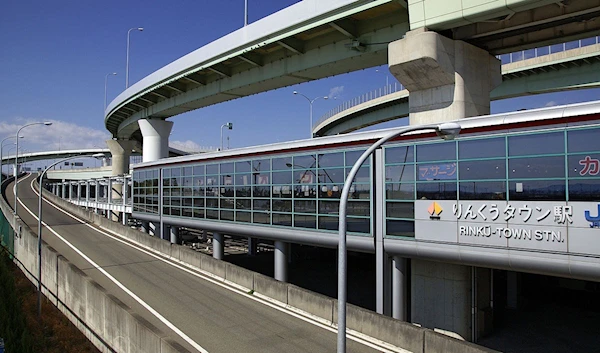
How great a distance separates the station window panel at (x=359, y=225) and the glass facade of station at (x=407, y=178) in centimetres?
4

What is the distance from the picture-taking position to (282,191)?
2206 centimetres

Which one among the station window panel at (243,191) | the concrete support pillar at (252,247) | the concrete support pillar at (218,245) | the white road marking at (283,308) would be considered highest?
the station window panel at (243,191)

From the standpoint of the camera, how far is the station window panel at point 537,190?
1259cm

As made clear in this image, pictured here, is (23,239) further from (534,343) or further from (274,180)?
(534,343)

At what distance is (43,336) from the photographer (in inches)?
710

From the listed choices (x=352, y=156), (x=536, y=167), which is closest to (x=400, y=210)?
(x=352, y=156)

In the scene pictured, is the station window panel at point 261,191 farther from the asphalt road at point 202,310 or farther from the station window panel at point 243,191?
the asphalt road at point 202,310

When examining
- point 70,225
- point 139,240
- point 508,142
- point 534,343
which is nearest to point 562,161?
point 508,142

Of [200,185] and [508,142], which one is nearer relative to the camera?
[508,142]

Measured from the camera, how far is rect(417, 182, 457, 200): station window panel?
1516cm

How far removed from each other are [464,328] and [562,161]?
23.6 feet

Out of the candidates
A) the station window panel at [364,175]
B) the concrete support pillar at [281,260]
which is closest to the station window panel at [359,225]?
the station window panel at [364,175]

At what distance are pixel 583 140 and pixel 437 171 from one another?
4618 mm

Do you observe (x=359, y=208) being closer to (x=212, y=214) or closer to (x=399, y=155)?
(x=399, y=155)
